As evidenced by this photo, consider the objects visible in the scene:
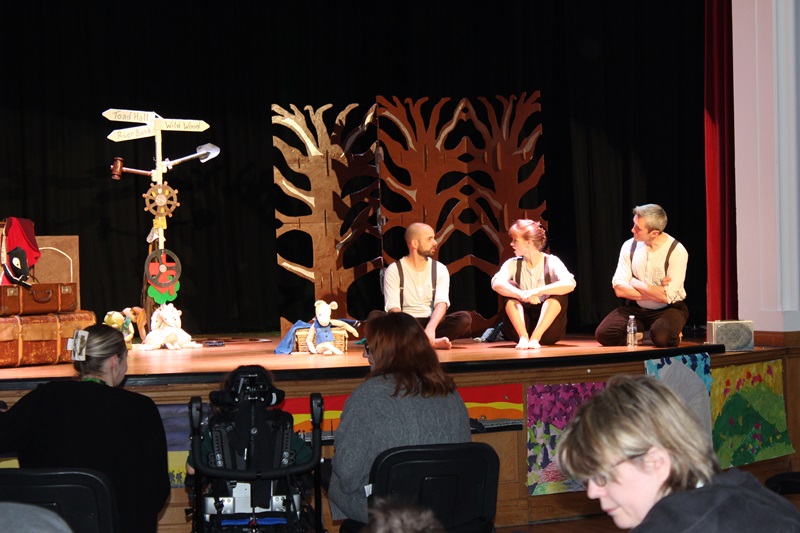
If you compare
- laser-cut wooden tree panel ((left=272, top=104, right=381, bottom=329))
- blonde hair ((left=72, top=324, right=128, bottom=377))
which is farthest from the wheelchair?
laser-cut wooden tree panel ((left=272, top=104, right=381, bottom=329))

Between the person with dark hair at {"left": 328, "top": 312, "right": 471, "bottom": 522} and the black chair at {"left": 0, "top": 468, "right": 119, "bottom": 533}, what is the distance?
2.81 feet

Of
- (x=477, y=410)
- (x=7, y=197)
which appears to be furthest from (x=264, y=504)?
(x=7, y=197)

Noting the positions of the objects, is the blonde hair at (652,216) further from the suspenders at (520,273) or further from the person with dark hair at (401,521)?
the person with dark hair at (401,521)

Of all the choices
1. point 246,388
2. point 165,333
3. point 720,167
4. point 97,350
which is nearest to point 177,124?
point 165,333

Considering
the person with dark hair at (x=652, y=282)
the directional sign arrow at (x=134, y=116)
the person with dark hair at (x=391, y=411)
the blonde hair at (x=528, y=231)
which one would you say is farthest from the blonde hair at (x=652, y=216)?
the directional sign arrow at (x=134, y=116)

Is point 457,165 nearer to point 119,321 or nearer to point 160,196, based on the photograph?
point 160,196

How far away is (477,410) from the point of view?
5.24 m

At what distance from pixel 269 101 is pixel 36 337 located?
4.15m

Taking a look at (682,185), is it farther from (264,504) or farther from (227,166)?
(264,504)

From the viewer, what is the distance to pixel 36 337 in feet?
19.5

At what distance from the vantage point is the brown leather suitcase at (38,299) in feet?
19.6

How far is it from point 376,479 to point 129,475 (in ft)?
2.45

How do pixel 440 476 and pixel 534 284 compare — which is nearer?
pixel 440 476

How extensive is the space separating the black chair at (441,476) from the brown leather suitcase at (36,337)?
11.3 ft
